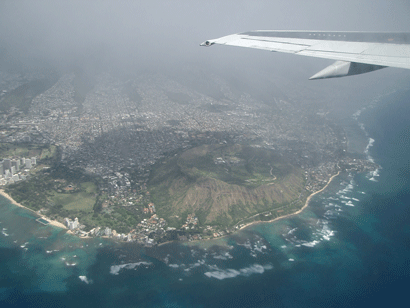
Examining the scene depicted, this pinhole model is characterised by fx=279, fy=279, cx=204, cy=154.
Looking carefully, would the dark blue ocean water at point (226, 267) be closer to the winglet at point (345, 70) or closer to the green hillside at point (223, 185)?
the green hillside at point (223, 185)

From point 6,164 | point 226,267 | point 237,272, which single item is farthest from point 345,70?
point 6,164

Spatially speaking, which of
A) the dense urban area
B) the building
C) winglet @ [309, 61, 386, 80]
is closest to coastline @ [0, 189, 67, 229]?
the dense urban area

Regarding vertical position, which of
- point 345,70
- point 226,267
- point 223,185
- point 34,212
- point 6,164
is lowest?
point 226,267

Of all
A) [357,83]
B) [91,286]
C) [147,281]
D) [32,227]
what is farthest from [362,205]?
[357,83]

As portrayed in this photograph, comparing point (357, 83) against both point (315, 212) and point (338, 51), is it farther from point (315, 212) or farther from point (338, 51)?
point (338, 51)

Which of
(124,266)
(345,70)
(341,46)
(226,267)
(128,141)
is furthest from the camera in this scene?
(128,141)

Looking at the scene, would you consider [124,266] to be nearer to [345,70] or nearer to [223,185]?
[223,185]
